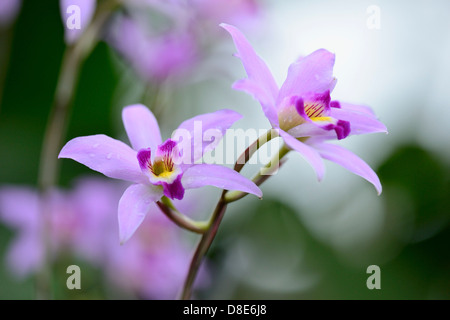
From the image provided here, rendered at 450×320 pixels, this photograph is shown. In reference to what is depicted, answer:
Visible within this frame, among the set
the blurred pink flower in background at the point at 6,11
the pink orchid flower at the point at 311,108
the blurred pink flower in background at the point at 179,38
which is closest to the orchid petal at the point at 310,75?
the pink orchid flower at the point at 311,108

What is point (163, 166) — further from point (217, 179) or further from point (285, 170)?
point (285, 170)

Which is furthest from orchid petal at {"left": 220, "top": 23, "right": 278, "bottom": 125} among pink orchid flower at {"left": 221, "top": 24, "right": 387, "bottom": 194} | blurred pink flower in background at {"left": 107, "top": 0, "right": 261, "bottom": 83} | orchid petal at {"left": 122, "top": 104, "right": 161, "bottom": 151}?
blurred pink flower in background at {"left": 107, "top": 0, "right": 261, "bottom": 83}

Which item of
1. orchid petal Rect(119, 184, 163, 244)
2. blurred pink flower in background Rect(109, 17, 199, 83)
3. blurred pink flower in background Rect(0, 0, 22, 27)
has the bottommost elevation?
orchid petal Rect(119, 184, 163, 244)

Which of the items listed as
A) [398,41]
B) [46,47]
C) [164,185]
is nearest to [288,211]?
[398,41]

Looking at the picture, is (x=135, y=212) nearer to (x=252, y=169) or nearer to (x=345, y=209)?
(x=252, y=169)

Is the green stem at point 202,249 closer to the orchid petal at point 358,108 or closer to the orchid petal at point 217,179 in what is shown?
the orchid petal at point 217,179

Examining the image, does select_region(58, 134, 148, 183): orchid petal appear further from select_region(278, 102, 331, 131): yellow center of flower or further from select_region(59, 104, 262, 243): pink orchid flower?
select_region(278, 102, 331, 131): yellow center of flower

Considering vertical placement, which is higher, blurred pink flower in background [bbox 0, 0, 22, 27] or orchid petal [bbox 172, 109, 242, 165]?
blurred pink flower in background [bbox 0, 0, 22, 27]
